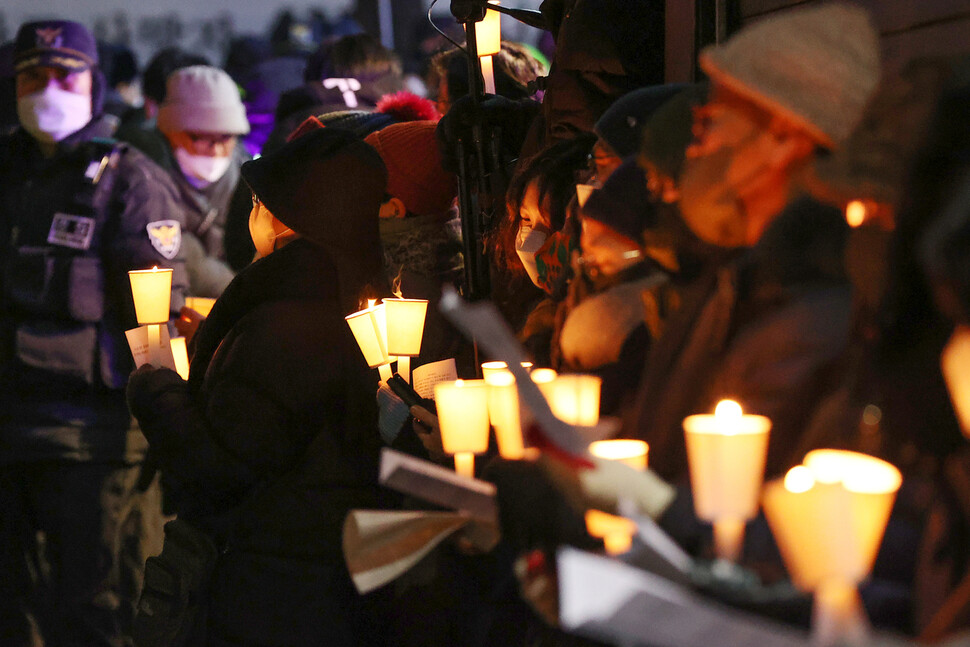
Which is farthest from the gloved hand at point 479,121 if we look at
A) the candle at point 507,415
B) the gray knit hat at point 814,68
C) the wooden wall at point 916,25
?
the gray knit hat at point 814,68

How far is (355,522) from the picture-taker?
5.75 ft

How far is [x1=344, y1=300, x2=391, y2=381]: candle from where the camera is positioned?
255 centimetres

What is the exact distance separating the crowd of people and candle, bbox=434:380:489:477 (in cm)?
20

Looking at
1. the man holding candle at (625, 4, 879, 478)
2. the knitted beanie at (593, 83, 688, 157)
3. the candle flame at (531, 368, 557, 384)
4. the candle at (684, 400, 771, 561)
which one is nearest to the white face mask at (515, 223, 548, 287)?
the knitted beanie at (593, 83, 688, 157)

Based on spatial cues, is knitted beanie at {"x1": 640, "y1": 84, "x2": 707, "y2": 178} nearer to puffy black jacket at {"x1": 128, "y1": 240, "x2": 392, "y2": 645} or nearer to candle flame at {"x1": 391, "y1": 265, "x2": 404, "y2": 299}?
puffy black jacket at {"x1": 128, "y1": 240, "x2": 392, "y2": 645}

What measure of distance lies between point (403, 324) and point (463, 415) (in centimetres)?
67

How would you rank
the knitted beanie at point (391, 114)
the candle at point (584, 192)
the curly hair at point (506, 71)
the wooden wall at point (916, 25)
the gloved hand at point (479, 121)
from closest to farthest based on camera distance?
the wooden wall at point (916, 25)
the candle at point (584, 192)
the gloved hand at point (479, 121)
the knitted beanie at point (391, 114)
the curly hair at point (506, 71)

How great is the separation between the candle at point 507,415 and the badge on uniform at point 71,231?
3.13 metres

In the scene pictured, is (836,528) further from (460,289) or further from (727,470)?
(460,289)

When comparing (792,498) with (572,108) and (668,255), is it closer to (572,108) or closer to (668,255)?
(668,255)

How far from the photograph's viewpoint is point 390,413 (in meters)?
2.66

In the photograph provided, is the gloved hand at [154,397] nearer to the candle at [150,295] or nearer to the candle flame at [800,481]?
the candle at [150,295]

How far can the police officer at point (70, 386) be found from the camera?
434 cm

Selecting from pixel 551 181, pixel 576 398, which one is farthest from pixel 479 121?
pixel 576 398
